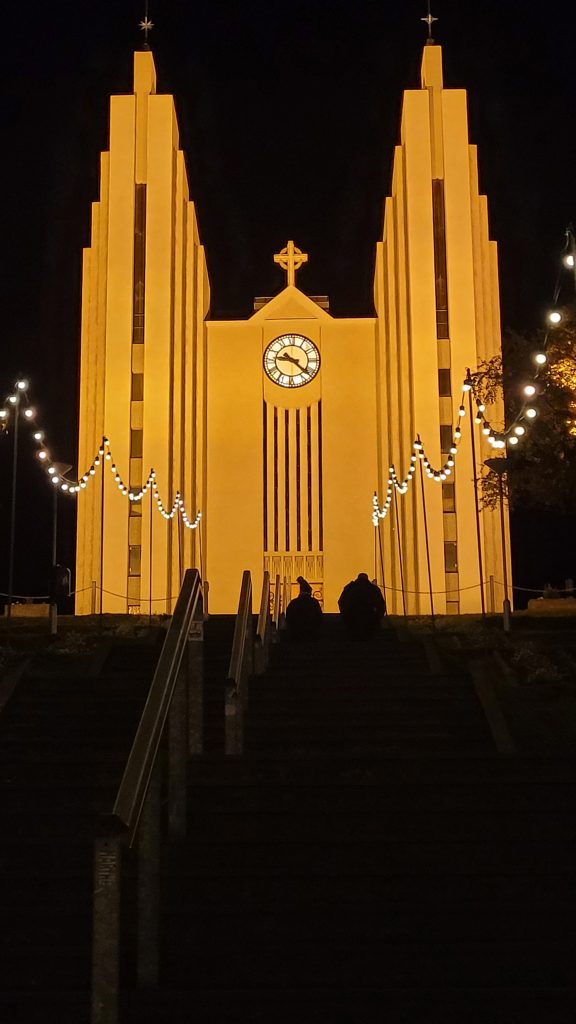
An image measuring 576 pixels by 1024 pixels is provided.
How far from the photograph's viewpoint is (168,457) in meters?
27.7

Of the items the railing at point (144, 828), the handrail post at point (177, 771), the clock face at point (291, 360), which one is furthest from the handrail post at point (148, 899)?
the clock face at point (291, 360)

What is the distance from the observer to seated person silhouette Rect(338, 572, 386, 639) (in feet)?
45.7

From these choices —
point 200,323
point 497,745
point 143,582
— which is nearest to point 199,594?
point 497,745

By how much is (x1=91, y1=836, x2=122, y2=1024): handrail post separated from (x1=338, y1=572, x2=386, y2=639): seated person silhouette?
9224 millimetres

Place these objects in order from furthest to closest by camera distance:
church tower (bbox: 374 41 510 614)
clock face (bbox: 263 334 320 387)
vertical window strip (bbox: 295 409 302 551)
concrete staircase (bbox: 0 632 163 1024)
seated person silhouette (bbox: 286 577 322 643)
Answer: clock face (bbox: 263 334 320 387) < vertical window strip (bbox: 295 409 302 551) < church tower (bbox: 374 41 510 614) < seated person silhouette (bbox: 286 577 322 643) < concrete staircase (bbox: 0 632 163 1024)

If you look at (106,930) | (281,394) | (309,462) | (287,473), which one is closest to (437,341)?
(281,394)

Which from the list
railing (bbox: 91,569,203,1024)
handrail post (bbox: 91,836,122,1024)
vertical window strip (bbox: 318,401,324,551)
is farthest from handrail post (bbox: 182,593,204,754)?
vertical window strip (bbox: 318,401,324,551)

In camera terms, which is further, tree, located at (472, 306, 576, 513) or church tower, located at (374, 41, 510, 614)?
church tower, located at (374, 41, 510, 614)

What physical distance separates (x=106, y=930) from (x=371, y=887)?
2.07 metres

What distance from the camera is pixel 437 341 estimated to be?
2825 centimetres

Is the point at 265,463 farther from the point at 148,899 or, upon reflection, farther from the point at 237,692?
the point at 148,899

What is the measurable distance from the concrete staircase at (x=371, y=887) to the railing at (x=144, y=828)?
0.26m

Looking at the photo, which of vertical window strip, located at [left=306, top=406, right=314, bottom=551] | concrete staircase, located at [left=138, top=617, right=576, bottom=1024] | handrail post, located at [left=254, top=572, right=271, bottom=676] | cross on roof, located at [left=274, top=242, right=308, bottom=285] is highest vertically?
cross on roof, located at [left=274, top=242, right=308, bottom=285]

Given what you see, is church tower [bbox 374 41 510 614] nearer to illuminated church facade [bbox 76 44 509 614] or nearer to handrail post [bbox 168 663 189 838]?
illuminated church facade [bbox 76 44 509 614]
